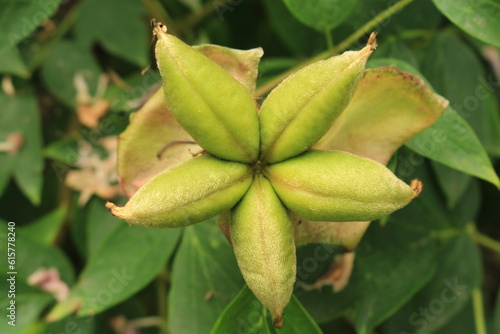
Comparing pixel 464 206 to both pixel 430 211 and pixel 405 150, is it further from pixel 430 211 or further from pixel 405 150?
pixel 405 150

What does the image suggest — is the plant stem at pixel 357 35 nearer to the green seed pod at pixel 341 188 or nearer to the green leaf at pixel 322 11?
the green leaf at pixel 322 11

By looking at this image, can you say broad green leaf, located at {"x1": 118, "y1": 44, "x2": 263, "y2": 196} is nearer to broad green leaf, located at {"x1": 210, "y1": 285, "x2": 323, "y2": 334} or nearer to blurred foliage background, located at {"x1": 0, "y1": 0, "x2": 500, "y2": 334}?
blurred foliage background, located at {"x1": 0, "y1": 0, "x2": 500, "y2": 334}

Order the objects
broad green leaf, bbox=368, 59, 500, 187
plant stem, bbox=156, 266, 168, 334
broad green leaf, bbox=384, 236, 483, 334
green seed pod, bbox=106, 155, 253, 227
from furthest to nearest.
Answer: plant stem, bbox=156, 266, 168, 334 < broad green leaf, bbox=384, 236, 483, 334 < broad green leaf, bbox=368, 59, 500, 187 < green seed pod, bbox=106, 155, 253, 227

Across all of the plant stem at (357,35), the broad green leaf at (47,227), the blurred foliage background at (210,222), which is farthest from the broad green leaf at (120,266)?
the plant stem at (357,35)

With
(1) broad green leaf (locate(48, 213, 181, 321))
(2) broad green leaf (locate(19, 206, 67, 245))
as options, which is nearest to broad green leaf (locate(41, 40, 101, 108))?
(2) broad green leaf (locate(19, 206, 67, 245))

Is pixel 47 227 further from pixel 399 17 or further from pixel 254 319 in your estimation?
pixel 399 17
